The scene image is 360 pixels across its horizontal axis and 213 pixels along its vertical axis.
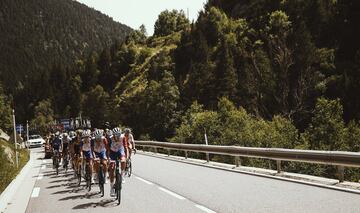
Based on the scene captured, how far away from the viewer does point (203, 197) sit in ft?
33.0

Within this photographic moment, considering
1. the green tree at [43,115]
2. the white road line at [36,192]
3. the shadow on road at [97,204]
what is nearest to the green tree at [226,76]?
the white road line at [36,192]

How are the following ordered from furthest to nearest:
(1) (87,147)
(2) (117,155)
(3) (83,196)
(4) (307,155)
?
1. (1) (87,147)
2. (3) (83,196)
3. (4) (307,155)
4. (2) (117,155)

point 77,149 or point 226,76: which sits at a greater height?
point 226,76

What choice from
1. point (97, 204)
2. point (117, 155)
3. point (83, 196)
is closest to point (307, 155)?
point (117, 155)

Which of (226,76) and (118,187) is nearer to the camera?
(118,187)

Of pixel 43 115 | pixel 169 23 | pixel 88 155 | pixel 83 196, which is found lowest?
pixel 83 196

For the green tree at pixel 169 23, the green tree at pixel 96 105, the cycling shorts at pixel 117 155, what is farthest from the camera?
the green tree at pixel 169 23

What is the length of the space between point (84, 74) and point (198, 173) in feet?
550

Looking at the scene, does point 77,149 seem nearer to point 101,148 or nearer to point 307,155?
point 101,148

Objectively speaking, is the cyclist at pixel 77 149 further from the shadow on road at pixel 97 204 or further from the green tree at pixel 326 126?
the green tree at pixel 326 126

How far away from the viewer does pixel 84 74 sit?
585ft

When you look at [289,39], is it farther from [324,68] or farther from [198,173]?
[198,173]

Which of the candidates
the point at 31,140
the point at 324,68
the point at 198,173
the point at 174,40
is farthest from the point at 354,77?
the point at 174,40

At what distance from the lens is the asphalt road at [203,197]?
8.48m
